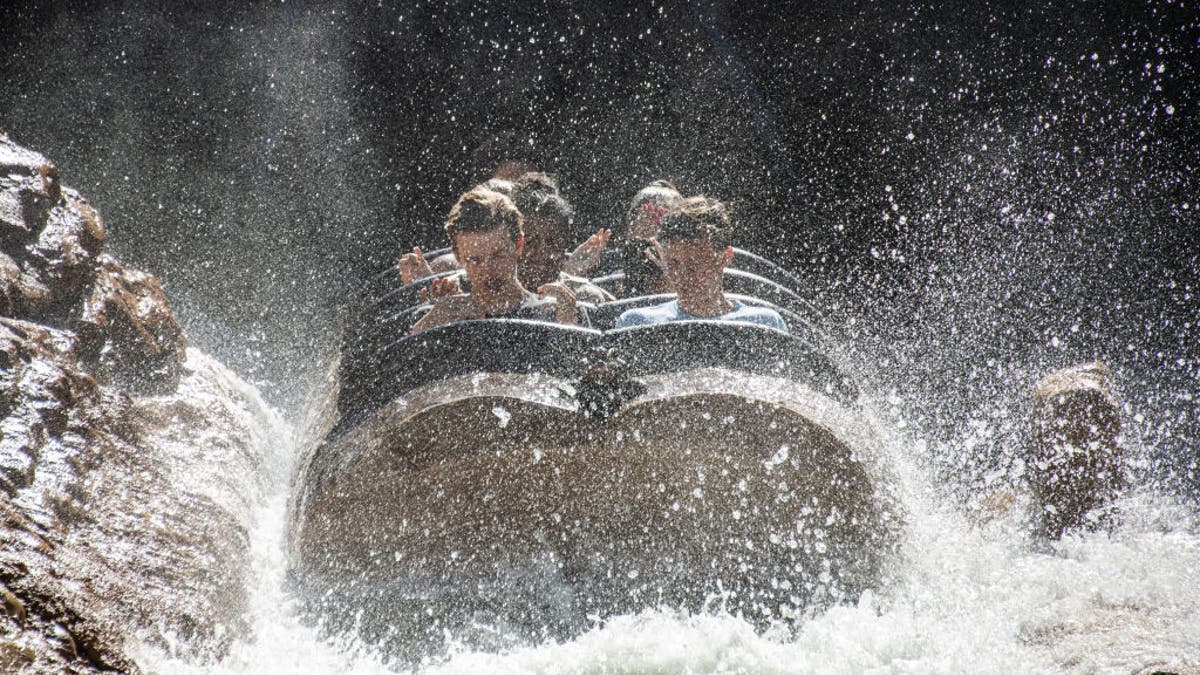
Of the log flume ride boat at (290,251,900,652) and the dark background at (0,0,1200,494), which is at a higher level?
the dark background at (0,0,1200,494)

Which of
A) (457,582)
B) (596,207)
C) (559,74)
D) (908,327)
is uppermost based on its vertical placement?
(559,74)

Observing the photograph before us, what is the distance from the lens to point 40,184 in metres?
2.17

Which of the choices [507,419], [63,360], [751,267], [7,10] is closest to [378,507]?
[507,419]

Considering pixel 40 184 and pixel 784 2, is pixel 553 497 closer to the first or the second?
pixel 40 184

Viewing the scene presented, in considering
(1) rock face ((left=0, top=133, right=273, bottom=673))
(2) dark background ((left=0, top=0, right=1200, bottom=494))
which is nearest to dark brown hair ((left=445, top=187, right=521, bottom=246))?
(1) rock face ((left=0, top=133, right=273, bottom=673))

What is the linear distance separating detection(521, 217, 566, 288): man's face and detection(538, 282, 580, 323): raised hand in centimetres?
52

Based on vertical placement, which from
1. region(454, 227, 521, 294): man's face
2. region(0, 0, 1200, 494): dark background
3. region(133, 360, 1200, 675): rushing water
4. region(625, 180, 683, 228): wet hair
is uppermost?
region(0, 0, 1200, 494): dark background

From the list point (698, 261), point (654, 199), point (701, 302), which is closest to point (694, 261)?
point (698, 261)

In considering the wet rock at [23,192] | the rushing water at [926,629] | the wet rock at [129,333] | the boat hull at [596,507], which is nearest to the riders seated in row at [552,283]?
the boat hull at [596,507]

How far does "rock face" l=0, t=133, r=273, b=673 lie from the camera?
4.68 ft

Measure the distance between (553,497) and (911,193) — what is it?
13.1ft

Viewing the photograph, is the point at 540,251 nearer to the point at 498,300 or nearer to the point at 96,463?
→ the point at 498,300

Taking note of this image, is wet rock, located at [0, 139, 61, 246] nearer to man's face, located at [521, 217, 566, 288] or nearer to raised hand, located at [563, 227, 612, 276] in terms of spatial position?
man's face, located at [521, 217, 566, 288]

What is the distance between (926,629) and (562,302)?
117 cm
